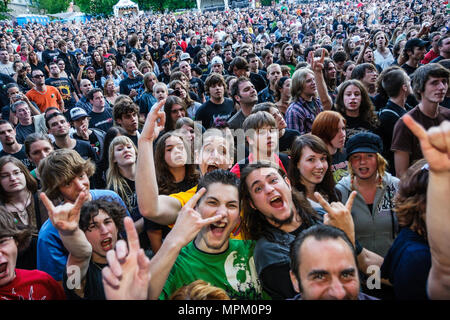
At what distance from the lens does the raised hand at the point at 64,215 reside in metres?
1.74

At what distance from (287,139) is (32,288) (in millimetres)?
2723

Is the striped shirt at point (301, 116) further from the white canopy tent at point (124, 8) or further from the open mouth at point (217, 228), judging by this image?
the white canopy tent at point (124, 8)

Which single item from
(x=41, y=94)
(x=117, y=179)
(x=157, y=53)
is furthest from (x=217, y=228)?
(x=157, y=53)


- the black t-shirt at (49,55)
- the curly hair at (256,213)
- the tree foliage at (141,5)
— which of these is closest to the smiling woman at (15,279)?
the curly hair at (256,213)

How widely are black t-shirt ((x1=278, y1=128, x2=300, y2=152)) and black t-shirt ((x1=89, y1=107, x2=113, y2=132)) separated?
117 inches

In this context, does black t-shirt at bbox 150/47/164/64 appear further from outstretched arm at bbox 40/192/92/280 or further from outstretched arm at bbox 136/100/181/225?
outstretched arm at bbox 40/192/92/280

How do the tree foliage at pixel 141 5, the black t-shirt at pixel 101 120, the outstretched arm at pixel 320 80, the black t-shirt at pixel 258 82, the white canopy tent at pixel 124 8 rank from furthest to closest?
the tree foliage at pixel 141 5 < the white canopy tent at pixel 124 8 < the black t-shirt at pixel 258 82 < the black t-shirt at pixel 101 120 < the outstretched arm at pixel 320 80

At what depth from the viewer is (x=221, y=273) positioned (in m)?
2.00

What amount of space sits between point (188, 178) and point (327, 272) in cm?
178

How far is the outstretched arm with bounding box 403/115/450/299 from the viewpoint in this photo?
1.29 meters

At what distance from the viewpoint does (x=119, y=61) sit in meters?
11.2

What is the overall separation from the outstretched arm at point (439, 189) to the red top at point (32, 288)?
78.3 inches

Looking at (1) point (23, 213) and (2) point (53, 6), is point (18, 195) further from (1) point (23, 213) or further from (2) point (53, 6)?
(2) point (53, 6)
